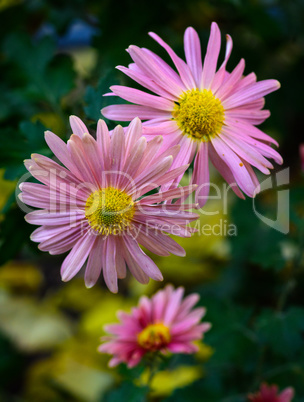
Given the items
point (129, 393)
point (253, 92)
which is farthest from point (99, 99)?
point (129, 393)

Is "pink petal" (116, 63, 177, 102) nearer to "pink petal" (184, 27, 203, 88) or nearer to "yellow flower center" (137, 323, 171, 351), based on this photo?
"pink petal" (184, 27, 203, 88)

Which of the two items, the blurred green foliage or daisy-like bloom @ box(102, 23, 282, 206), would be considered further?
the blurred green foliage

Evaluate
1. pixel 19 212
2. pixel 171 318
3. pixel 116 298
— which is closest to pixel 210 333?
pixel 171 318

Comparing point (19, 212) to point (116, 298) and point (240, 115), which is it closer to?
point (240, 115)

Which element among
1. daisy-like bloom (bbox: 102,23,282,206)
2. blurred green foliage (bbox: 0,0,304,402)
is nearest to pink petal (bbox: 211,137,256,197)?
daisy-like bloom (bbox: 102,23,282,206)

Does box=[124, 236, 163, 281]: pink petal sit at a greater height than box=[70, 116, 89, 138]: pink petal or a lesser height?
lesser

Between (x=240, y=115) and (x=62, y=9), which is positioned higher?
(x=62, y=9)
